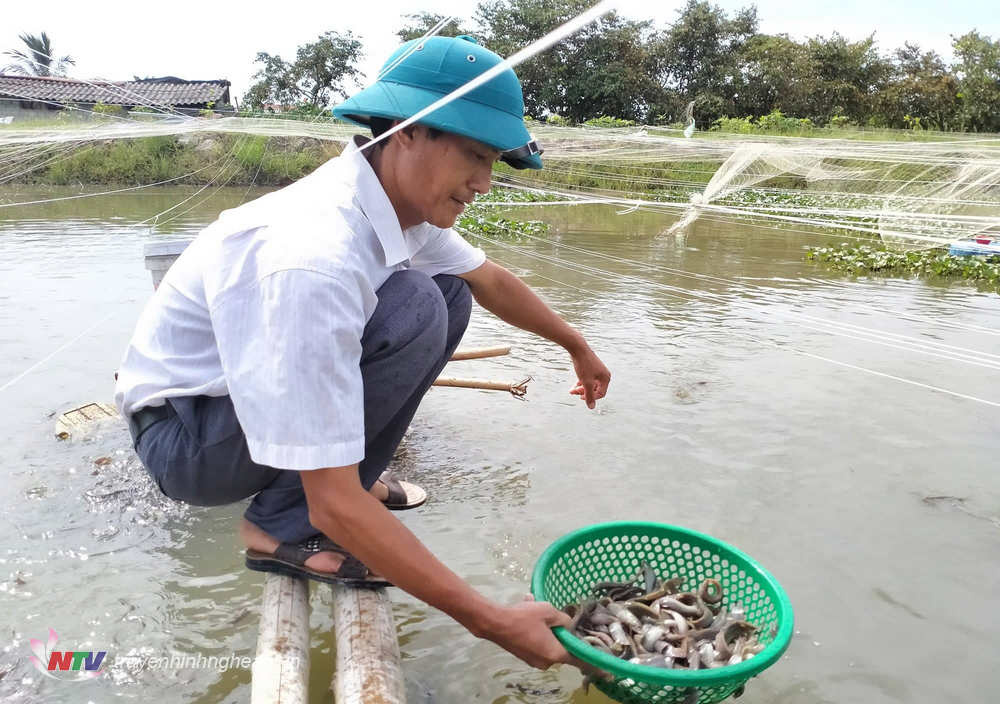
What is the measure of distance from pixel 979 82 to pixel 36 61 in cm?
1783

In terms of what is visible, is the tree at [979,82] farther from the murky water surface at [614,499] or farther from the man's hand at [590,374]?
the man's hand at [590,374]

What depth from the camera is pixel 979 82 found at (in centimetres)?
1570

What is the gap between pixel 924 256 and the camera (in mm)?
8141

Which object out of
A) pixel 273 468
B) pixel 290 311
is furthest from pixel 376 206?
pixel 273 468

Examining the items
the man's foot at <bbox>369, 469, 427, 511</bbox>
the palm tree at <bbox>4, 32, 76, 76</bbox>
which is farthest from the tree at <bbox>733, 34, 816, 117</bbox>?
the man's foot at <bbox>369, 469, 427, 511</bbox>

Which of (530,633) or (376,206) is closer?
(530,633)

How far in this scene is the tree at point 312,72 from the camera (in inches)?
854

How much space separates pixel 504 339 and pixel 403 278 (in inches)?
132

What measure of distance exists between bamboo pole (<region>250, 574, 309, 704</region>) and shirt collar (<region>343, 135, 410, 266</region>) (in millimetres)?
794

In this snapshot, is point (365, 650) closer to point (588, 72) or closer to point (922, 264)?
point (922, 264)

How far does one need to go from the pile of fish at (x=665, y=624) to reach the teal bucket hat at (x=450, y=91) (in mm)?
1021

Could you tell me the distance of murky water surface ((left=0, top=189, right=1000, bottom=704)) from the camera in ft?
6.34

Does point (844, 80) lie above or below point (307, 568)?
above

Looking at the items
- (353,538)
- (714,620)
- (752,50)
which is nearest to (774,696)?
(714,620)
